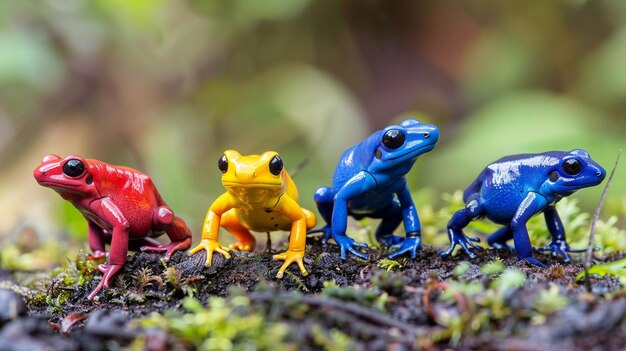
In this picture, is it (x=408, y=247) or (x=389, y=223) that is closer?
(x=408, y=247)

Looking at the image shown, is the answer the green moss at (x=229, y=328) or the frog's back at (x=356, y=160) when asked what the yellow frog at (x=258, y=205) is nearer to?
the frog's back at (x=356, y=160)

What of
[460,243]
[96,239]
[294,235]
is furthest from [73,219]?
[460,243]

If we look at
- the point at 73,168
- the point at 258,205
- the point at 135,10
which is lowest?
the point at 258,205

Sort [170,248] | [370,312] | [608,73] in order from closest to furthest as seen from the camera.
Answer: [370,312] → [170,248] → [608,73]

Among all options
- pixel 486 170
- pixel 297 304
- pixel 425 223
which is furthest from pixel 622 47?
pixel 297 304

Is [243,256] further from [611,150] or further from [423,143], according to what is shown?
[611,150]

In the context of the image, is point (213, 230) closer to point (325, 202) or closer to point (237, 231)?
point (237, 231)
